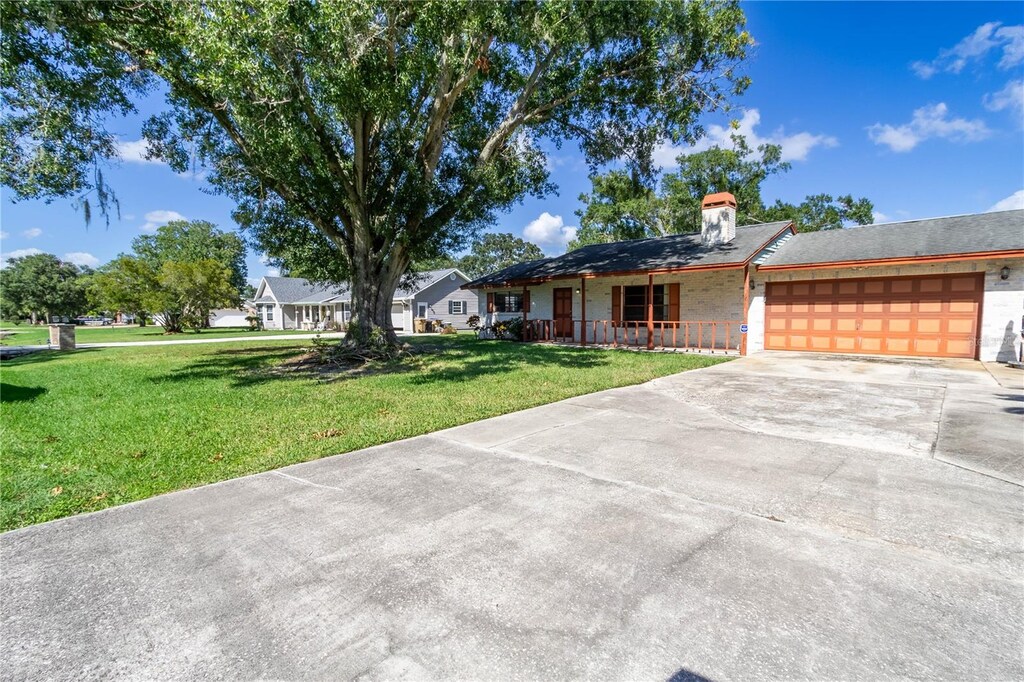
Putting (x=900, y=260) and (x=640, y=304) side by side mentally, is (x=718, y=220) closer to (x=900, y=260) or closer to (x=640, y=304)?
(x=640, y=304)

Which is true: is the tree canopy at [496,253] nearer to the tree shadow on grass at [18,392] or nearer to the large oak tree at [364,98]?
the large oak tree at [364,98]

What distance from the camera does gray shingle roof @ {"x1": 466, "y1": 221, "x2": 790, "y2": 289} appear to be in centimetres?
1445

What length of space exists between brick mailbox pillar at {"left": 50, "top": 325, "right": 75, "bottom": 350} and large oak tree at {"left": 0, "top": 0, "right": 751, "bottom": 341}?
36.1ft

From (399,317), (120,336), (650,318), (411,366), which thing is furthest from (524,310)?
(120,336)

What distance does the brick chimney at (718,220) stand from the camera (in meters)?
16.0

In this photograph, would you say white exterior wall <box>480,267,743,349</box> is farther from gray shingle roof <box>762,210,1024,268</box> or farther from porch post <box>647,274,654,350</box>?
gray shingle roof <box>762,210,1024,268</box>

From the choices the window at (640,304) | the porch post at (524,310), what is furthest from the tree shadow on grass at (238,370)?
the window at (640,304)

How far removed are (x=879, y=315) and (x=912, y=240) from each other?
220cm

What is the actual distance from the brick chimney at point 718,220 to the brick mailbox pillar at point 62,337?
25.1 metres

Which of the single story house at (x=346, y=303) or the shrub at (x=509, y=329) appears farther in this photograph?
the single story house at (x=346, y=303)

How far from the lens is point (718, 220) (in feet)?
52.7

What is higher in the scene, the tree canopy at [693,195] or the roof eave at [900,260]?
the tree canopy at [693,195]

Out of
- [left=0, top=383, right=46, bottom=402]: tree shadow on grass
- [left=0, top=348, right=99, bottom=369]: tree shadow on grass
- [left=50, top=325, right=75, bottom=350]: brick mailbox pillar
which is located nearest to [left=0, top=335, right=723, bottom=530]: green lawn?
[left=0, top=383, right=46, bottom=402]: tree shadow on grass

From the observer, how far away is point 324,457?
4.74 meters
